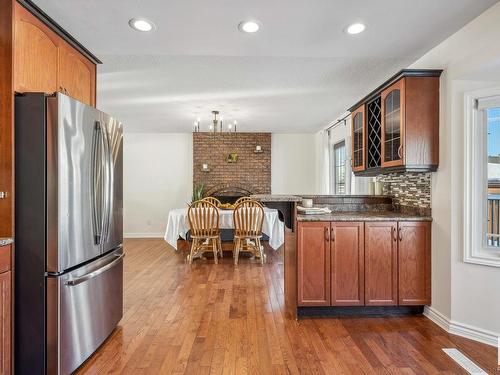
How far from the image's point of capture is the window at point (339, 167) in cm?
573

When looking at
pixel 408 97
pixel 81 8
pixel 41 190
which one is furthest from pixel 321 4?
pixel 41 190

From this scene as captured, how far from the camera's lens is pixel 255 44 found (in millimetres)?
2381

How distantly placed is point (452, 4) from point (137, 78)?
10.0 ft

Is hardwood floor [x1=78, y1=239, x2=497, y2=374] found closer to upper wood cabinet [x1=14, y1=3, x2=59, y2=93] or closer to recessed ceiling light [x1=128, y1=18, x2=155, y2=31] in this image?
upper wood cabinet [x1=14, y1=3, x2=59, y2=93]

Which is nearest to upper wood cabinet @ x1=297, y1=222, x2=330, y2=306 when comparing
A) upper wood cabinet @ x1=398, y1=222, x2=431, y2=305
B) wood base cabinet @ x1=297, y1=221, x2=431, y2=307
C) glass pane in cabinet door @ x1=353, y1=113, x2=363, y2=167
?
wood base cabinet @ x1=297, y1=221, x2=431, y2=307

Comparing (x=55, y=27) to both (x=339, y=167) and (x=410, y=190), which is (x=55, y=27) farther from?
(x=339, y=167)

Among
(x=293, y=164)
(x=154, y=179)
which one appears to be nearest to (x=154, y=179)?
(x=154, y=179)

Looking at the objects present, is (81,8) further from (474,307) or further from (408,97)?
(474,307)

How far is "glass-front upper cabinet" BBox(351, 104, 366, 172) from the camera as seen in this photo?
10.4ft

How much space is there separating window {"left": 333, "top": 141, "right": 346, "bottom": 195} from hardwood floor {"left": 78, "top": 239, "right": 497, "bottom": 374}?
3174mm

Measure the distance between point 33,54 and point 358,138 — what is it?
3.02m

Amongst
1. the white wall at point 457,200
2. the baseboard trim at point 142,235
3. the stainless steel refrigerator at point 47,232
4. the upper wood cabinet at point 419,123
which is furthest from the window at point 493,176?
the baseboard trim at point 142,235

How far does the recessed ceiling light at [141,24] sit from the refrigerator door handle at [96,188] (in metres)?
0.75

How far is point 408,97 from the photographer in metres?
2.46
